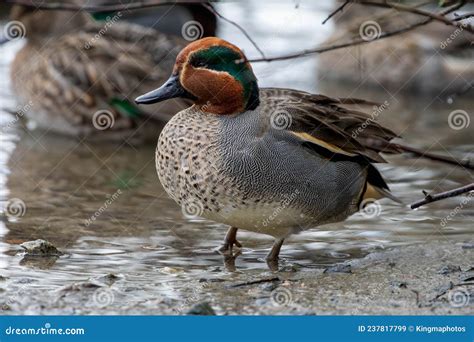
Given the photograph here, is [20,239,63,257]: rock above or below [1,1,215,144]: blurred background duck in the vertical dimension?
below

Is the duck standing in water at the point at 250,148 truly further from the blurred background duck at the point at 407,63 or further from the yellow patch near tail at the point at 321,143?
the blurred background duck at the point at 407,63

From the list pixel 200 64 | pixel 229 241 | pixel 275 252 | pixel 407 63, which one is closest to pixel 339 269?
pixel 275 252

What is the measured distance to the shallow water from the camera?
14.5 feet

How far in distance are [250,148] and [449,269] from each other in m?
1.11

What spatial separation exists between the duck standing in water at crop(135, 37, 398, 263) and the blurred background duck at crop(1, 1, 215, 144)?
9.40 ft

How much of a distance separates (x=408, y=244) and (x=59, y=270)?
6.06ft

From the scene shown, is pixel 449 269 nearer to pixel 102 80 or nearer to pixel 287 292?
pixel 287 292

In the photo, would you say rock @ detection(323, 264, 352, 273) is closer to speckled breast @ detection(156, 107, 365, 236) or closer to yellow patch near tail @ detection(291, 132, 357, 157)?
speckled breast @ detection(156, 107, 365, 236)

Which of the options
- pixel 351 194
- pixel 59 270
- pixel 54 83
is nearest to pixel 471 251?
pixel 351 194

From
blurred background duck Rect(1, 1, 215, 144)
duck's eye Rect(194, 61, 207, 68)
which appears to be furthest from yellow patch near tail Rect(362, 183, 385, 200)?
blurred background duck Rect(1, 1, 215, 144)

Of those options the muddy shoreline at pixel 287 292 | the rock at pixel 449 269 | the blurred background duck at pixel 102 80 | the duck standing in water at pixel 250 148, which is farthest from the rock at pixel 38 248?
the blurred background duck at pixel 102 80

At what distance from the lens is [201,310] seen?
3.72 m

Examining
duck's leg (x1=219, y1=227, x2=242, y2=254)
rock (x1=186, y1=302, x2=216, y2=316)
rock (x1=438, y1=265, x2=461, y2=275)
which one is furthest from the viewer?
Result: duck's leg (x1=219, y1=227, x2=242, y2=254)
